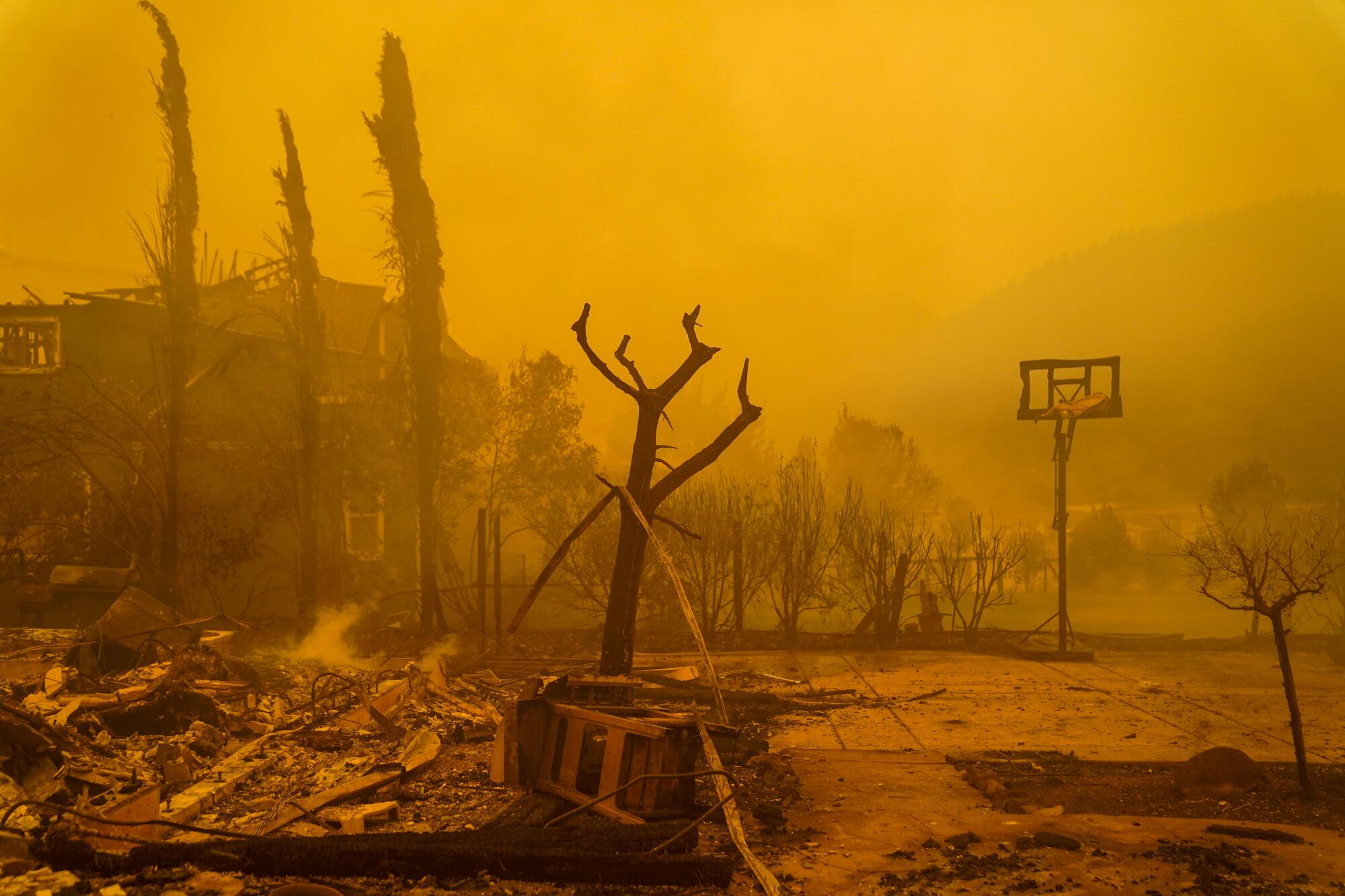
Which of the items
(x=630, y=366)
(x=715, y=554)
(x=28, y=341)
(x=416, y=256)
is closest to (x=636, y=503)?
(x=630, y=366)

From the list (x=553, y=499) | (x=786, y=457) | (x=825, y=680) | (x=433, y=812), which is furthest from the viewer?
(x=786, y=457)

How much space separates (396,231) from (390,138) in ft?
5.89

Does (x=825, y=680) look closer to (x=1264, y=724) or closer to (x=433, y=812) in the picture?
(x=1264, y=724)

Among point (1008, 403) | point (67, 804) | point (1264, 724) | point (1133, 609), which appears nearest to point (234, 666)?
point (67, 804)

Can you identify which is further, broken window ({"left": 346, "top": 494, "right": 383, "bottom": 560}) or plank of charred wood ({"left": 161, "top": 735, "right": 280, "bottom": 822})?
broken window ({"left": 346, "top": 494, "right": 383, "bottom": 560})

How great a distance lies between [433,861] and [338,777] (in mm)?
3014

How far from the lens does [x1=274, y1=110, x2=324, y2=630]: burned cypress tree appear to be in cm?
1736

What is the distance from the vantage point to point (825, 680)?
11.9 m

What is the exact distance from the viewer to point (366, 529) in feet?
71.2

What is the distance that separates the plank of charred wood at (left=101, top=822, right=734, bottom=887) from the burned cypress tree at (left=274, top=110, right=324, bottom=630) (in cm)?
1274

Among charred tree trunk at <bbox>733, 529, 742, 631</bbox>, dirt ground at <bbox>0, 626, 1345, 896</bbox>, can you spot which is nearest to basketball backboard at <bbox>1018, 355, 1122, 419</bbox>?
dirt ground at <bbox>0, 626, 1345, 896</bbox>

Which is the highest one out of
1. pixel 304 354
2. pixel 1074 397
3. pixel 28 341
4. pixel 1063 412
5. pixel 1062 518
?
pixel 28 341

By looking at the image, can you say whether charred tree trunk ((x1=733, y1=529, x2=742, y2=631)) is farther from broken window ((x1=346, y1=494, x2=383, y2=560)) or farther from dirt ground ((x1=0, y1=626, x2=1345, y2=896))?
broken window ((x1=346, y1=494, x2=383, y2=560))

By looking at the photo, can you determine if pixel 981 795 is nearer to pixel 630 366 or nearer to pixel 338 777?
pixel 630 366
